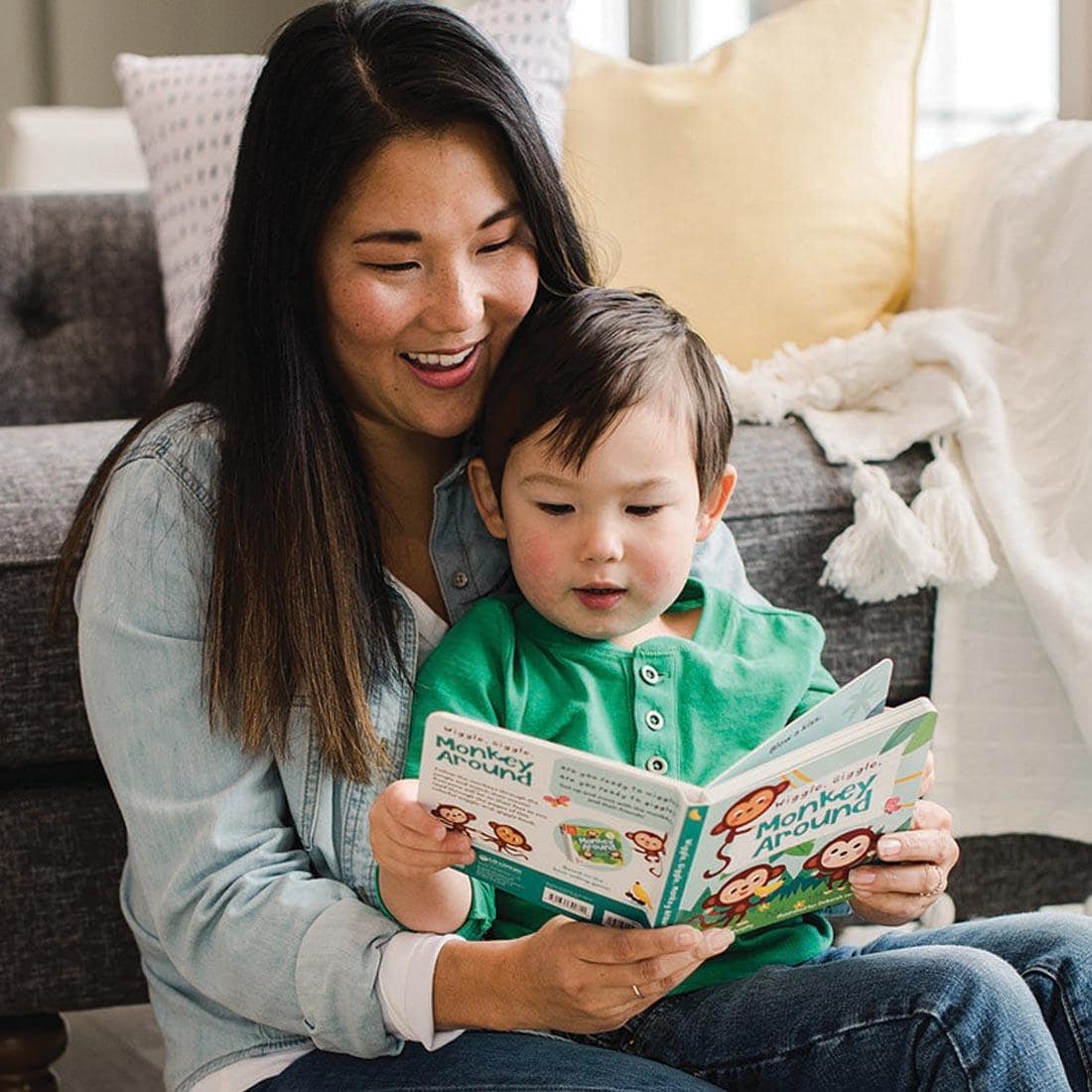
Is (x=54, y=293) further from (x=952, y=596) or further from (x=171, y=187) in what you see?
(x=952, y=596)

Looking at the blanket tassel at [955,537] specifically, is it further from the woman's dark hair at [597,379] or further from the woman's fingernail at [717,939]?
the woman's fingernail at [717,939]

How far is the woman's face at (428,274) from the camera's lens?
3.35 feet

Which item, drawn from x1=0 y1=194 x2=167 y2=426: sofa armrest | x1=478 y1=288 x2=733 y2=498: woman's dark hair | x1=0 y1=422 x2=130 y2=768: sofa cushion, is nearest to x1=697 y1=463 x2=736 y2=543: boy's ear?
x1=478 y1=288 x2=733 y2=498: woman's dark hair

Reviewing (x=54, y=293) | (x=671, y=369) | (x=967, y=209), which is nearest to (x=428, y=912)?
(x=671, y=369)

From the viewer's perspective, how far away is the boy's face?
1.03 meters

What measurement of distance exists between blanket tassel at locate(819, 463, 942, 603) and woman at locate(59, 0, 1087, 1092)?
41cm

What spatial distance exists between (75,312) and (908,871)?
1312 millimetres

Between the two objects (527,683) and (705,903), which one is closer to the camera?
(705,903)

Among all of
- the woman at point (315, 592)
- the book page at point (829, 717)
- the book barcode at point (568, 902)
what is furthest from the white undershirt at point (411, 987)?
the book page at point (829, 717)

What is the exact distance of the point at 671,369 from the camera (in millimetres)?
A: 1065

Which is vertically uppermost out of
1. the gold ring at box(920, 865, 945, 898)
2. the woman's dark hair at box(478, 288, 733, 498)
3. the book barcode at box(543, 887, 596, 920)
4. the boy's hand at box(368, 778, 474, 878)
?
the woman's dark hair at box(478, 288, 733, 498)

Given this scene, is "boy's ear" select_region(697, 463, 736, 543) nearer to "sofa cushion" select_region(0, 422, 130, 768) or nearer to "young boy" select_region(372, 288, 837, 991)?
"young boy" select_region(372, 288, 837, 991)

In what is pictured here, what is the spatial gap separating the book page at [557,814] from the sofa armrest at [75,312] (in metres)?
1.20

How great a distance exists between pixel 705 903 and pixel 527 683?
0.24 metres
